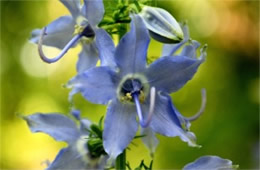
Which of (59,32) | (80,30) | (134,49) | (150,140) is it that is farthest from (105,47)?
(150,140)

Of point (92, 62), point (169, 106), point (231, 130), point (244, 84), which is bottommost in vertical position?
point (231, 130)

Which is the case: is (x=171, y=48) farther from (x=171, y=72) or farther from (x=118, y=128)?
(x=118, y=128)

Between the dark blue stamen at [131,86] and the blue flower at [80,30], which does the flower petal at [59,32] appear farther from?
the dark blue stamen at [131,86]

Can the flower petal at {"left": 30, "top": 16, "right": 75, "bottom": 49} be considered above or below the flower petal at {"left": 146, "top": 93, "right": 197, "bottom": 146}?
above

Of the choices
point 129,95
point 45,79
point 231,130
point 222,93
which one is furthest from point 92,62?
point 45,79

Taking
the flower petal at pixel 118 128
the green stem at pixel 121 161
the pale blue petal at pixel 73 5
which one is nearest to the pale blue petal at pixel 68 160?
the green stem at pixel 121 161

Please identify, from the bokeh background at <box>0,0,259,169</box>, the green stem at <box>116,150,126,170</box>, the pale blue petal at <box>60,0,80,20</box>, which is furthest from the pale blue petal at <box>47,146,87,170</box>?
the bokeh background at <box>0,0,259,169</box>

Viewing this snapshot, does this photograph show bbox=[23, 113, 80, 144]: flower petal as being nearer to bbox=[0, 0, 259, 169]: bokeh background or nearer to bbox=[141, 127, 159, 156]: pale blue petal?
bbox=[141, 127, 159, 156]: pale blue petal

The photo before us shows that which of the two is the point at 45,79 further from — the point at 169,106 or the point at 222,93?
the point at 169,106
